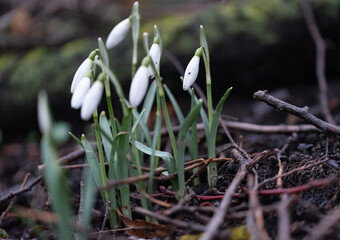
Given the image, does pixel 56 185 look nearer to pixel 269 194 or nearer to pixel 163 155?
pixel 163 155

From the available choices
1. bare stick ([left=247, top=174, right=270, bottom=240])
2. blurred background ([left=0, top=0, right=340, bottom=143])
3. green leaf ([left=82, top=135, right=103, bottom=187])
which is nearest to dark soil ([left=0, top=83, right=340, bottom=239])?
bare stick ([left=247, top=174, right=270, bottom=240])

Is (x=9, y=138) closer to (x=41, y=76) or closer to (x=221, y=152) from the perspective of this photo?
(x=41, y=76)

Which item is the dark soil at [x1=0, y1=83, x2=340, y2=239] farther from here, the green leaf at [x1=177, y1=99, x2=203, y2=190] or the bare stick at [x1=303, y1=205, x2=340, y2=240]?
the green leaf at [x1=177, y1=99, x2=203, y2=190]

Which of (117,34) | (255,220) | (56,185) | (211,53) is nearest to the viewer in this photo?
(56,185)

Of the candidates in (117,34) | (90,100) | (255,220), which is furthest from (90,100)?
(255,220)

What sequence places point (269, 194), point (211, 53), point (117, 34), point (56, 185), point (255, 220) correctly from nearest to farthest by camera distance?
point (56, 185) → point (255, 220) → point (269, 194) → point (117, 34) → point (211, 53)

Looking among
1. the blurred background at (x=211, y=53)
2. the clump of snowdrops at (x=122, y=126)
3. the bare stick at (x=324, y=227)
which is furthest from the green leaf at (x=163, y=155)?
the blurred background at (x=211, y=53)
